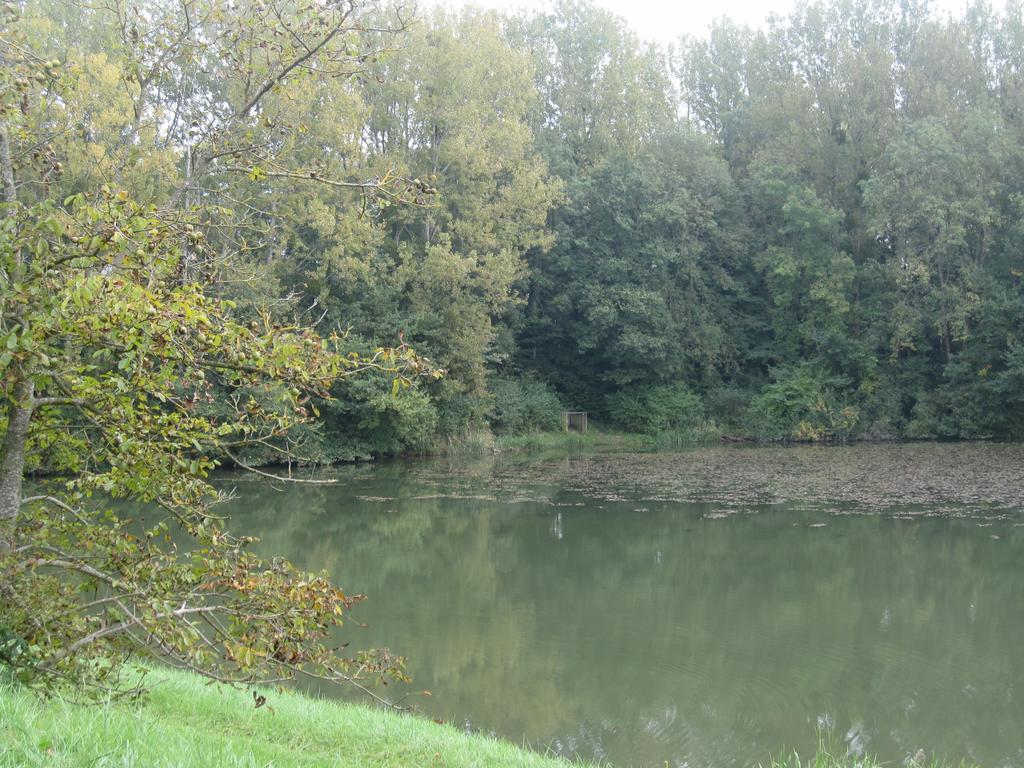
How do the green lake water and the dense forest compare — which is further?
the dense forest

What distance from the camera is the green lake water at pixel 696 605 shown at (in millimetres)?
6902

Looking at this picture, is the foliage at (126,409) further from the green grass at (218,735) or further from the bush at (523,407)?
the bush at (523,407)

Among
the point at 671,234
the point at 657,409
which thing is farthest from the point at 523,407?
the point at 671,234

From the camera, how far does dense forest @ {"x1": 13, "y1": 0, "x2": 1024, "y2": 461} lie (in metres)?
27.2

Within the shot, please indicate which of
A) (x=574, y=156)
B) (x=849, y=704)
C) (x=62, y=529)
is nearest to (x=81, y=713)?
(x=62, y=529)

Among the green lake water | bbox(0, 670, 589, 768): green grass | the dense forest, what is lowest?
the green lake water

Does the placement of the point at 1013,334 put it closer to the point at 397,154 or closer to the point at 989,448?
the point at 989,448

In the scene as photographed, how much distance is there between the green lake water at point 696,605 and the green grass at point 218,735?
5.30 feet

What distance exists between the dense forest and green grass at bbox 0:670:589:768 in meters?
17.8

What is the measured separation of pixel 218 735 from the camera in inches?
169

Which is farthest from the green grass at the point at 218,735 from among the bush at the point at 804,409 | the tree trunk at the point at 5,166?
the bush at the point at 804,409

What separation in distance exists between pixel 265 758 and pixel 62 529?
1458 mm

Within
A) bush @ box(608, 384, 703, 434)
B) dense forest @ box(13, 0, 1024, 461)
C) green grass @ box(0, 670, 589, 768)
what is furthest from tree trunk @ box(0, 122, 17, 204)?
bush @ box(608, 384, 703, 434)

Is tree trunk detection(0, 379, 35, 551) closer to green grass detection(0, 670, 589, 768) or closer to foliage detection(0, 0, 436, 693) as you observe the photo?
foliage detection(0, 0, 436, 693)
